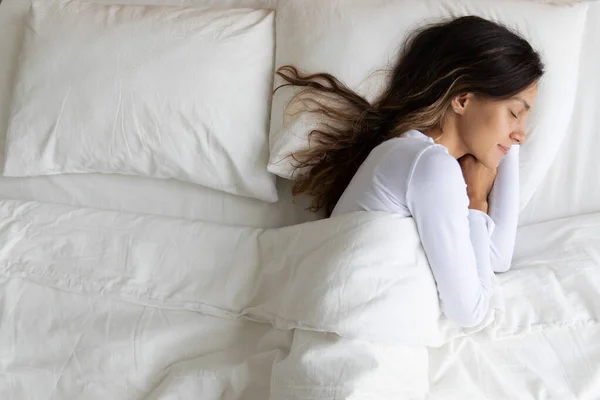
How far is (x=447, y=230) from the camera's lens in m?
1.04

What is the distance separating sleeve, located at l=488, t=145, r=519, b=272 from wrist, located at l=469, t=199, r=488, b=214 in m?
0.03

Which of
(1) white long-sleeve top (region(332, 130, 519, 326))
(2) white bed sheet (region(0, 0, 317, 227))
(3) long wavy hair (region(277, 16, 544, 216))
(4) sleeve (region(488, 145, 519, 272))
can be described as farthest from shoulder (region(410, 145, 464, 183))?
(2) white bed sheet (region(0, 0, 317, 227))

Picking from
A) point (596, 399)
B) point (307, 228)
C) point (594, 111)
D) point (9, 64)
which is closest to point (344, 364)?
point (307, 228)

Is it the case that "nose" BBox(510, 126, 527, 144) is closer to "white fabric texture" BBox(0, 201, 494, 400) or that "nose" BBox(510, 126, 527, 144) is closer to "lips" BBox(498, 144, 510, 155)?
"lips" BBox(498, 144, 510, 155)

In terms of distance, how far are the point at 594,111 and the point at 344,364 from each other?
0.80 m

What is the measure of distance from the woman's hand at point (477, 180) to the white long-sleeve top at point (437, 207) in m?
0.13

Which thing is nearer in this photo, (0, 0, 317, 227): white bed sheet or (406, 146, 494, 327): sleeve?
(406, 146, 494, 327): sleeve

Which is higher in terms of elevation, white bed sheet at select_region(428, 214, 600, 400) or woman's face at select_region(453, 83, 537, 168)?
woman's face at select_region(453, 83, 537, 168)

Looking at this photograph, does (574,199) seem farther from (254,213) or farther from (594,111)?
(254,213)

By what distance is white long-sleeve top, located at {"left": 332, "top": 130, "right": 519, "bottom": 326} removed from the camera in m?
1.03

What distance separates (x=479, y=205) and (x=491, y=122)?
226mm

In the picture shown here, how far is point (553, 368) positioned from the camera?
1077 mm

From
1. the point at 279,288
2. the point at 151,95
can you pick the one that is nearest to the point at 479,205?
the point at 279,288

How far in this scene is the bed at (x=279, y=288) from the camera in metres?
1.03
